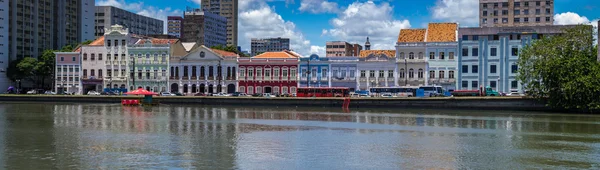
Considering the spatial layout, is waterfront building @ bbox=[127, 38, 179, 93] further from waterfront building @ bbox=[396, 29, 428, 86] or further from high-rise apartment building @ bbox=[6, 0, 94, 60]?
waterfront building @ bbox=[396, 29, 428, 86]

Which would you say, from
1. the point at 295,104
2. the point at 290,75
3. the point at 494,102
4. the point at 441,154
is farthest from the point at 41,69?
the point at 441,154

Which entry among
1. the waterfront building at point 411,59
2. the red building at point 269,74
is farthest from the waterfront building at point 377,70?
the red building at point 269,74

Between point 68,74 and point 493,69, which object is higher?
point 493,69

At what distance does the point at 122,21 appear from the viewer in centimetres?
16700

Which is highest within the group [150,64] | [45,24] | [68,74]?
[45,24]

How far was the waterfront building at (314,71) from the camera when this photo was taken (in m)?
96.6

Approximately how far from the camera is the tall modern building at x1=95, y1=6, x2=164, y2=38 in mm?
163000

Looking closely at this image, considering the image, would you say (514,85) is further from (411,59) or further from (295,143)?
(295,143)

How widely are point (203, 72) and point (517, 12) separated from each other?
5832 centimetres

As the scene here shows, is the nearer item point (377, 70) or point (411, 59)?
point (411, 59)

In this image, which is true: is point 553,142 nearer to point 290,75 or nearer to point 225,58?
point 290,75

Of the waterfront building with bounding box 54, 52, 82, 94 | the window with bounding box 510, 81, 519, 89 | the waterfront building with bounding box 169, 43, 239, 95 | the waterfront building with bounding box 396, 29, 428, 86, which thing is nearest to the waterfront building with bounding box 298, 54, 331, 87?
the waterfront building with bounding box 169, 43, 239, 95

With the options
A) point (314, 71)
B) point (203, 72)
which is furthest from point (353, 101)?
point (203, 72)

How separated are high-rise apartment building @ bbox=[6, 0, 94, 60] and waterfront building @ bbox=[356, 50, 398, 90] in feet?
204
